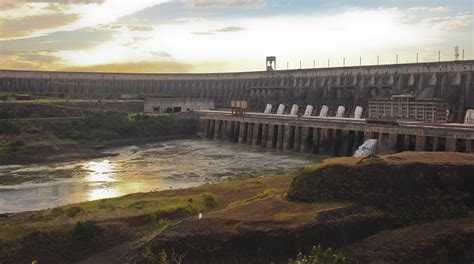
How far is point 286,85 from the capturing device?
93.2 m

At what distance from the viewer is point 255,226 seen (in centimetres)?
2022

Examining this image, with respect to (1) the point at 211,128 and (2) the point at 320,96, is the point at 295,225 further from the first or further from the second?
(2) the point at 320,96

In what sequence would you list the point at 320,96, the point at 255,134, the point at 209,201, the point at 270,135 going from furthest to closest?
the point at 320,96
the point at 255,134
the point at 270,135
the point at 209,201

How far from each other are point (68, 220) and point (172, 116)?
189 feet

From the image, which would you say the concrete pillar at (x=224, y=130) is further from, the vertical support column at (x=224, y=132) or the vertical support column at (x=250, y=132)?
the vertical support column at (x=250, y=132)

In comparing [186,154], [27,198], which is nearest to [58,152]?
[186,154]

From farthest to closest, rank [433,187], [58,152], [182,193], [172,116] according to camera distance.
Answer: [172,116] → [58,152] → [182,193] → [433,187]

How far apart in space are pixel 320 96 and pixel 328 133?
2776 cm

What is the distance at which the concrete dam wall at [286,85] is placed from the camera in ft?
217

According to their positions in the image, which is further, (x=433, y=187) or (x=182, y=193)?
(x=182, y=193)

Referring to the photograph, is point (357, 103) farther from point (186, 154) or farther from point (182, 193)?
point (182, 193)

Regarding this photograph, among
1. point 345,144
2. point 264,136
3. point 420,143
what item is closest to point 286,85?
point 264,136

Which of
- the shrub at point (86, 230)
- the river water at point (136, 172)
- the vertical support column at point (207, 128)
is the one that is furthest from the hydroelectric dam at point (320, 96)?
the shrub at point (86, 230)

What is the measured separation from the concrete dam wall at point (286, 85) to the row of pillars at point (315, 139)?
15.1 meters
